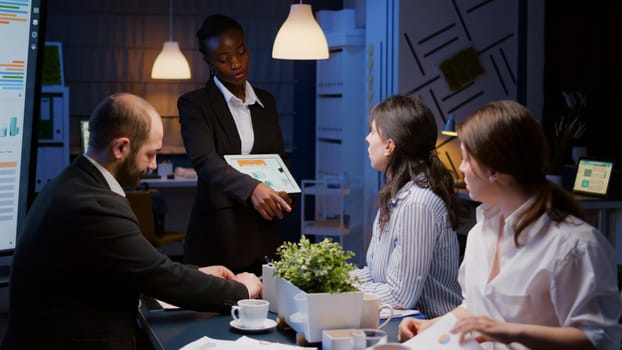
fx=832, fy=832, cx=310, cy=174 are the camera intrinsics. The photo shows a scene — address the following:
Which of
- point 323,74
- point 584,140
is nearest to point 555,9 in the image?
point 584,140

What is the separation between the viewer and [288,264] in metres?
2.19

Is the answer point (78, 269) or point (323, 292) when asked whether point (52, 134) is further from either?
point (323, 292)

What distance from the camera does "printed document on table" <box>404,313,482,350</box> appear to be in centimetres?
191

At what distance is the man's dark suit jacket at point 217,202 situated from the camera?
3371mm

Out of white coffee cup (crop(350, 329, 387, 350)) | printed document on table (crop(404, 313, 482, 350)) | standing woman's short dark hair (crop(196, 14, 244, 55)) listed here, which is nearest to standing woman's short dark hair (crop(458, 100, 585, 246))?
printed document on table (crop(404, 313, 482, 350))

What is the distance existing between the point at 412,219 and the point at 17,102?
1315 mm

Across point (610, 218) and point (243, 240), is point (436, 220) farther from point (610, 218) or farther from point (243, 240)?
point (610, 218)

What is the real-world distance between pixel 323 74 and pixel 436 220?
560cm

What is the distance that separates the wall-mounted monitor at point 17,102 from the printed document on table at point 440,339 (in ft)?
4.71

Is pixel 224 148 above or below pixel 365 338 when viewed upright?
above

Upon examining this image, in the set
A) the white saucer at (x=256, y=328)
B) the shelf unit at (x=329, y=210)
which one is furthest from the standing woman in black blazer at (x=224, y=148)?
the shelf unit at (x=329, y=210)

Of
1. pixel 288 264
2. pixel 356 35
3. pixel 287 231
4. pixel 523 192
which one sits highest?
pixel 356 35

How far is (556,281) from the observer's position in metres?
1.81

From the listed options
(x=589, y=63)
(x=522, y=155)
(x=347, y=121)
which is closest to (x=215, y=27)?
(x=522, y=155)
